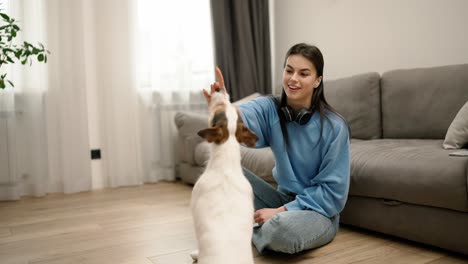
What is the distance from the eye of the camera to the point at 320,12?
13.5ft

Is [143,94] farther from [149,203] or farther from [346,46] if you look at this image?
[346,46]

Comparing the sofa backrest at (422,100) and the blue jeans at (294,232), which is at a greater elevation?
the sofa backrest at (422,100)

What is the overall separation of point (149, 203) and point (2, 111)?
1454 mm

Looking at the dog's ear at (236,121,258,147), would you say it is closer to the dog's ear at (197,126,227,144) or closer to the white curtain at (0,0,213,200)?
the dog's ear at (197,126,227,144)

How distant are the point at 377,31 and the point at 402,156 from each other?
1802 millimetres

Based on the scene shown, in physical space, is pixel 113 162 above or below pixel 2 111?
below

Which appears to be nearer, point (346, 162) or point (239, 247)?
point (239, 247)

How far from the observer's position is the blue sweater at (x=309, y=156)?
1.95m

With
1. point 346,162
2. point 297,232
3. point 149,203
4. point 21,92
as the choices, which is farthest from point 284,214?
point 21,92

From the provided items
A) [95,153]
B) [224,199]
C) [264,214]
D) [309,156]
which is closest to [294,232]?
[264,214]

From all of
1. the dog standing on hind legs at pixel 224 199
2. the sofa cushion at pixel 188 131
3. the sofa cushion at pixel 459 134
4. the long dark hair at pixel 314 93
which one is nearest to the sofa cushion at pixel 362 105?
the sofa cushion at pixel 459 134

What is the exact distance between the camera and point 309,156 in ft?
6.66

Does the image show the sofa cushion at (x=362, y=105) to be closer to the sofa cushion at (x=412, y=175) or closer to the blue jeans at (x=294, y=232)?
the sofa cushion at (x=412, y=175)

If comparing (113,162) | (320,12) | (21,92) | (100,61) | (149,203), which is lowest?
(149,203)
